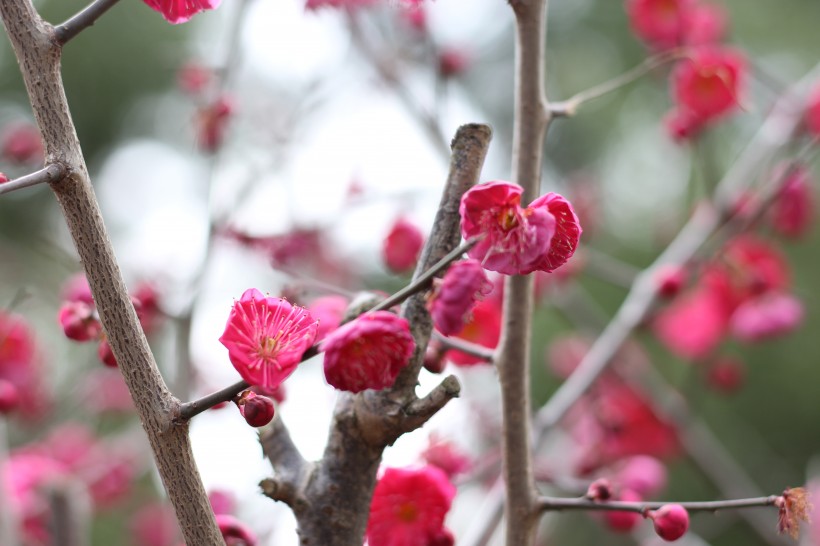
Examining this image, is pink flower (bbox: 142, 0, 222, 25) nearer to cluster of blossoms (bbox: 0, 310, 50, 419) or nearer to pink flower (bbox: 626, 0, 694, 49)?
cluster of blossoms (bbox: 0, 310, 50, 419)

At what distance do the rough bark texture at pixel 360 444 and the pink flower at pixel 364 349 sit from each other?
0.34 feet

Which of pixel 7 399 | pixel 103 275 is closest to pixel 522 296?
pixel 103 275

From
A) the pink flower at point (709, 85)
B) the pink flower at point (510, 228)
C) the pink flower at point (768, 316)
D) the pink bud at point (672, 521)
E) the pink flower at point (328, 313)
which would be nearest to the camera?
the pink flower at point (510, 228)

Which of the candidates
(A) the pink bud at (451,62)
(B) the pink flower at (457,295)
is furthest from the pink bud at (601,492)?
(A) the pink bud at (451,62)

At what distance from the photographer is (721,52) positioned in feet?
6.17

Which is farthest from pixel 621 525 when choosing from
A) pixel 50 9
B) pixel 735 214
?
pixel 50 9

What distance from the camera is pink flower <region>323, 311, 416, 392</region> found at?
0.60m

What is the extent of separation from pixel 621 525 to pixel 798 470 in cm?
227

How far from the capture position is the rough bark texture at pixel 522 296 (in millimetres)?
849

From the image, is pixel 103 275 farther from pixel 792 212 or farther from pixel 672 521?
pixel 792 212

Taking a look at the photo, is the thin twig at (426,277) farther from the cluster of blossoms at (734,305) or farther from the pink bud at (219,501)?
the cluster of blossoms at (734,305)

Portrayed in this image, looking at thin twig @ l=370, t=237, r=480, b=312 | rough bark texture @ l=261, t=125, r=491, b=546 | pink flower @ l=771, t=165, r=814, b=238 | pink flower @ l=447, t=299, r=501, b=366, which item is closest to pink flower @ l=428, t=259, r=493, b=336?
thin twig @ l=370, t=237, r=480, b=312

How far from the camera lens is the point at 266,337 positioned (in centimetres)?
68

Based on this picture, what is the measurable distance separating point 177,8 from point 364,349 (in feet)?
→ 1.19
